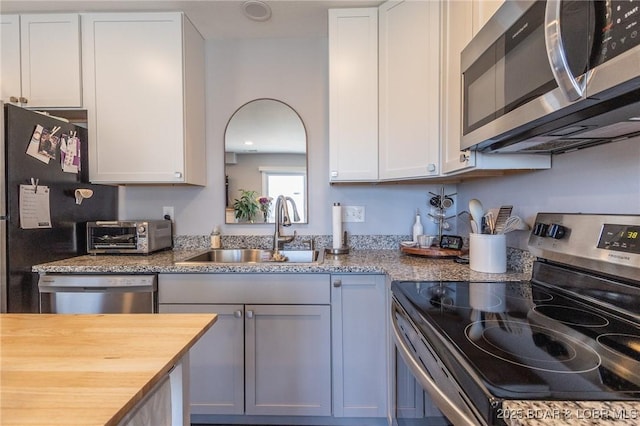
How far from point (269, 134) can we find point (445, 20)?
1243 millimetres

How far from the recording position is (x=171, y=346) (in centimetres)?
67

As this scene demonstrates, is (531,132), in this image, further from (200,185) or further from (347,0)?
(200,185)

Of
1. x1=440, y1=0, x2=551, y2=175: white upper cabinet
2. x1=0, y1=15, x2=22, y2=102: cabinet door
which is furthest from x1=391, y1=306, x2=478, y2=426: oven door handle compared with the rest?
x1=0, y1=15, x2=22, y2=102: cabinet door

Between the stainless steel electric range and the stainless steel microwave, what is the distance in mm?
297

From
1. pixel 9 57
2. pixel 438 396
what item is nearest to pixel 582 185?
pixel 438 396

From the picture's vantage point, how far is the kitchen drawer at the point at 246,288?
156 centimetres

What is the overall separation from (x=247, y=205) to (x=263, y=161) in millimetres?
331

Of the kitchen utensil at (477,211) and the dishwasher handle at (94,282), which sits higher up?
the kitchen utensil at (477,211)

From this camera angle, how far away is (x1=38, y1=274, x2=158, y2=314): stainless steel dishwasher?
1541 millimetres

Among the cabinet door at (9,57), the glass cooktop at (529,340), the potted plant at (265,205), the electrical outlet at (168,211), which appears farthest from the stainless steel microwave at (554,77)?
the cabinet door at (9,57)

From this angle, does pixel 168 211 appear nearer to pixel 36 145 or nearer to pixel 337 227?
pixel 36 145

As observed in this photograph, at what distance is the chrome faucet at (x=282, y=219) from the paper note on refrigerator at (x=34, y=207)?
1.23 metres

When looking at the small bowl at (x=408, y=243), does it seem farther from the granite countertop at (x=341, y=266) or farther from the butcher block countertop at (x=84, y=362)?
the butcher block countertop at (x=84, y=362)

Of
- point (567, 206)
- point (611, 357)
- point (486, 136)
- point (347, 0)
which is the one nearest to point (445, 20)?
point (347, 0)
